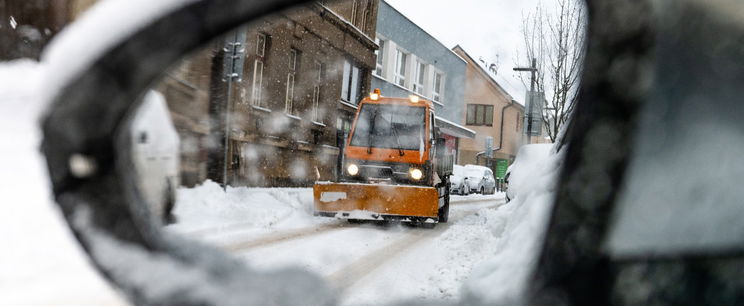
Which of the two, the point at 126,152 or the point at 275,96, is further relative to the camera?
the point at 275,96

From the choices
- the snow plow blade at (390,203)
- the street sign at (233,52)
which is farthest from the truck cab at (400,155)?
the street sign at (233,52)

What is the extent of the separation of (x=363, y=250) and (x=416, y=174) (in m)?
2.28

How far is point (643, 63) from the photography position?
38cm

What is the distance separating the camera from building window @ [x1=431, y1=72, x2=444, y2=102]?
2.38m

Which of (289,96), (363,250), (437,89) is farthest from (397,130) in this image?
(289,96)

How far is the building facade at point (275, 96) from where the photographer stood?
0.55m

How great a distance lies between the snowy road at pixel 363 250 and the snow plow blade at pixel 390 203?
17 centimetres

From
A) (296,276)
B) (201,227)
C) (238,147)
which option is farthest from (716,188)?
(238,147)

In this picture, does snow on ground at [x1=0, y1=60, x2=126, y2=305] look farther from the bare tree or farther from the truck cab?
the truck cab

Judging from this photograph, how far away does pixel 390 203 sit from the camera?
20.5 feet

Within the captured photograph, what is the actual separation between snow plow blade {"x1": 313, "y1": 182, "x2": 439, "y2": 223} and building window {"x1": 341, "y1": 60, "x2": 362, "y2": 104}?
4033 millimetres

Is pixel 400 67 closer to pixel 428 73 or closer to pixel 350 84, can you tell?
pixel 428 73

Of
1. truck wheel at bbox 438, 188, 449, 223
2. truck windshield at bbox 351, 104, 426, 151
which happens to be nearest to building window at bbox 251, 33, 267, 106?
truck windshield at bbox 351, 104, 426, 151

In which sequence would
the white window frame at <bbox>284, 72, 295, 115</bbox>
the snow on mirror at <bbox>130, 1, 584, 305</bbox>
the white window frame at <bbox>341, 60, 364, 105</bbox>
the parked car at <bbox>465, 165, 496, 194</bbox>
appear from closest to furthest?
the snow on mirror at <bbox>130, 1, 584, 305</bbox>
the white window frame at <bbox>284, 72, 295, 115</bbox>
the white window frame at <bbox>341, 60, 364, 105</bbox>
the parked car at <bbox>465, 165, 496, 194</bbox>
